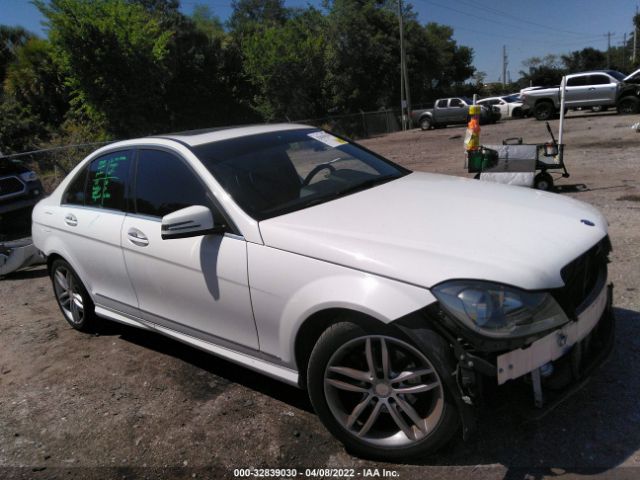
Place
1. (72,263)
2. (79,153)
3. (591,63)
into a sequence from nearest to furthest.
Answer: (72,263) → (79,153) → (591,63)

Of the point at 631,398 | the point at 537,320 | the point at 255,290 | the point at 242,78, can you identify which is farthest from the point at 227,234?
the point at 242,78

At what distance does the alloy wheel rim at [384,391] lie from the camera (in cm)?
Result: 244

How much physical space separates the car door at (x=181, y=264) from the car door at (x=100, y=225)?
0.16 metres

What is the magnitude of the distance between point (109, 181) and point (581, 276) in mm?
3263

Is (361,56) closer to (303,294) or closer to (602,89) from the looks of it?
(602,89)

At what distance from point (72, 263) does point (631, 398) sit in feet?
13.2

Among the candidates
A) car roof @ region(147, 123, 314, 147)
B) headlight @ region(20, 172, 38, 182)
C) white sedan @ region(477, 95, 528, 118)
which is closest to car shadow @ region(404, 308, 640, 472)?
car roof @ region(147, 123, 314, 147)

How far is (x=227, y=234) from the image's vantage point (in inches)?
119

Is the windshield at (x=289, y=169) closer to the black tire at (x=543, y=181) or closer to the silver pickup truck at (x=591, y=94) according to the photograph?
the black tire at (x=543, y=181)

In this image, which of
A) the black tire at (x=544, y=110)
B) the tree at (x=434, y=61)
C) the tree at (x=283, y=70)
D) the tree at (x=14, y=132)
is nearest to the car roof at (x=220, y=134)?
the tree at (x=14, y=132)

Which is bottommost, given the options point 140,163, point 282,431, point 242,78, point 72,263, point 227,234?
point 282,431

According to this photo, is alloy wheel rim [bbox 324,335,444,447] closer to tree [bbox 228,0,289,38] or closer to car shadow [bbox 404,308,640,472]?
car shadow [bbox 404,308,640,472]

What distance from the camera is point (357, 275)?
2.48 m

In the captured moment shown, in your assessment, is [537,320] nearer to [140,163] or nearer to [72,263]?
[140,163]
